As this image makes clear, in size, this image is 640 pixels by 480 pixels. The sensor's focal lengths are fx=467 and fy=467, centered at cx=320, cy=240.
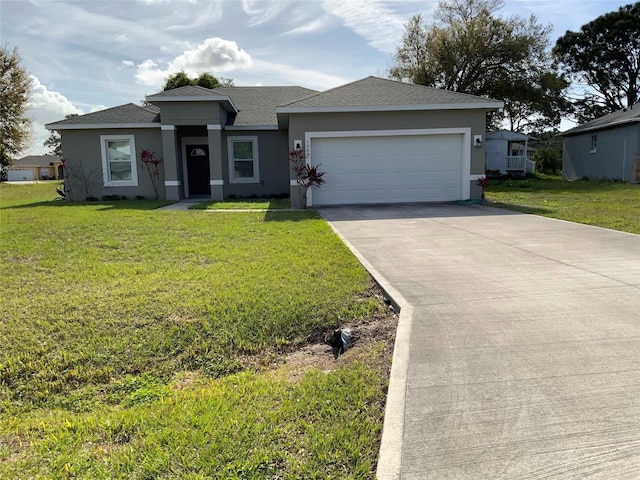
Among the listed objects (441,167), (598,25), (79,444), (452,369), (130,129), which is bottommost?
(79,444)

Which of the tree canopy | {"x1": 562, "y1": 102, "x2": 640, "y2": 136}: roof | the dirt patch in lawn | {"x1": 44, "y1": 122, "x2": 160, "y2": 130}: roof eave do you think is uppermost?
the tree canopy

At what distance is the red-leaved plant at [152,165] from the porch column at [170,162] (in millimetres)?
709

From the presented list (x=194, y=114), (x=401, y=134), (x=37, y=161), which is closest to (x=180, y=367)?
(x=401, y=134)

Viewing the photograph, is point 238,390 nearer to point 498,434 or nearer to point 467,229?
point 498,434

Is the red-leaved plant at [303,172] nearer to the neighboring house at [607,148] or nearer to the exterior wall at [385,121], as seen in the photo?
the exterior wall at [385,121]

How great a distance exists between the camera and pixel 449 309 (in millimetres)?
4621

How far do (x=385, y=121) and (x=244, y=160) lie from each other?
254 inches

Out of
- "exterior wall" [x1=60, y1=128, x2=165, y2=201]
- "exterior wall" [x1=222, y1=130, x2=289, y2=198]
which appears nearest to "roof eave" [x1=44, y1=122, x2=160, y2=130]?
"exterior wall" [x1=60, y1=128, x2=165, y2=201]

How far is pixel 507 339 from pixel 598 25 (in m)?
43.9

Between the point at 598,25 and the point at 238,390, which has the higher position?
the point at 598,25

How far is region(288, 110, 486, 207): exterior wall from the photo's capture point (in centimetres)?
1453

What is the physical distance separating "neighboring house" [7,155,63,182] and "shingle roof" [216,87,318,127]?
164ft

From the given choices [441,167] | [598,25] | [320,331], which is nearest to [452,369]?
[320,331]

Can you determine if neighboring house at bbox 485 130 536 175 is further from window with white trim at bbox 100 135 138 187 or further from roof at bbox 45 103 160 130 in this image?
window with white trim at bbox 100 135 138 187
